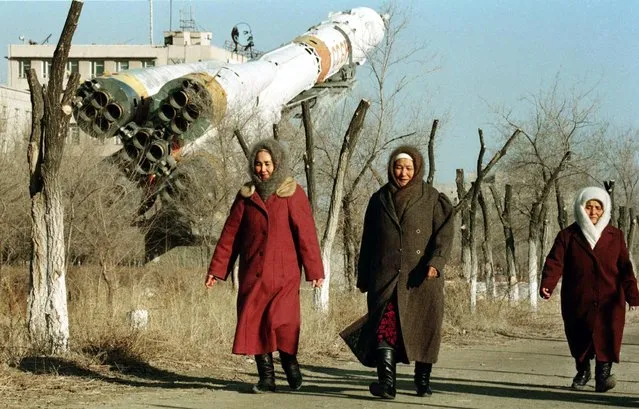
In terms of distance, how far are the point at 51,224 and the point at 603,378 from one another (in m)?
5.14

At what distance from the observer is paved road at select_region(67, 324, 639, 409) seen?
28.1ft

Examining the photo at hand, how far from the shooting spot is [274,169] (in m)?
9.15

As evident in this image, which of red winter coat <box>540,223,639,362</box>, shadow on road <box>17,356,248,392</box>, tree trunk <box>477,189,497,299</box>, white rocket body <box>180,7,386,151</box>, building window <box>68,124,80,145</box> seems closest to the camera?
shadow on road <box>17,356,248,392</box>

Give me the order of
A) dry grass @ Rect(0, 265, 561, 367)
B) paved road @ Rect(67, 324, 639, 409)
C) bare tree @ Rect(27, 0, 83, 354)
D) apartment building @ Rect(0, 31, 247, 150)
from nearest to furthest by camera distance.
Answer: paved road @ Rect(67, 324, 639, 409)
bare tree @ Rect(27, 0, 83, 354)
dry grass @ Rect(0, 265, 561, 367)
apartment building @ Rect(0, 31, 247, 150)

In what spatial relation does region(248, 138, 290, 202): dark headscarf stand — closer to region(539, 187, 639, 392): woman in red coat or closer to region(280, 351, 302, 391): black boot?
region(280, 351, 302, 391): black boot

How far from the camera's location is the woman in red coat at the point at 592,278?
9.87 m

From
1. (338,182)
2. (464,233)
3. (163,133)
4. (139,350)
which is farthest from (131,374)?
(163,133)

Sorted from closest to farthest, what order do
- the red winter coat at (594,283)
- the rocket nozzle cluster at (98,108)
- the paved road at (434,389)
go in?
the paved road at (434,389), the red winter coat at (594,283), the rocket nozzle cluster at (98,108)

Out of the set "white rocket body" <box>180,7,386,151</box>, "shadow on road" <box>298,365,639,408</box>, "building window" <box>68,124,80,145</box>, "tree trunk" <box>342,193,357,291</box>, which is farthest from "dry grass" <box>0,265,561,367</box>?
"building window" <box>68,124,80,145</box>

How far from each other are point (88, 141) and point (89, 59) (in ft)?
206

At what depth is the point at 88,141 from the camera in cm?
3953

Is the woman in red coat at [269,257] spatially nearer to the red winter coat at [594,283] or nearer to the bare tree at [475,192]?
the red winter coat at [594,283]

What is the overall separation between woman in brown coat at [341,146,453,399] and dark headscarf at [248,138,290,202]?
2.69ft

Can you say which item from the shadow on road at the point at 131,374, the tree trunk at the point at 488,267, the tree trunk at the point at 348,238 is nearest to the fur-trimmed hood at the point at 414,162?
the shadow on road at the point at 131,374
